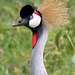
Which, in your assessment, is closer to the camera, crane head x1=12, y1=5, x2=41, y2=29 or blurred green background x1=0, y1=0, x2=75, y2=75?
crane head x1=12, y1=5, x2=41, y2=29

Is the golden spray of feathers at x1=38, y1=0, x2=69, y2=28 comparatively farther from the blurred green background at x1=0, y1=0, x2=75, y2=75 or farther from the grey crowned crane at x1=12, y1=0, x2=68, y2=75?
the blurred green background at x1=0, y1=0, x2=75, y2=75

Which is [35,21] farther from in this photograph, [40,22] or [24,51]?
[24,51]

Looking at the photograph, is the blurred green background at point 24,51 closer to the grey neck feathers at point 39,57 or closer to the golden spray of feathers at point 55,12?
the golden spray of feathers at point 55,12

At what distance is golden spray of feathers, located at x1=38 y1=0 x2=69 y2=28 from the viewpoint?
3303mm

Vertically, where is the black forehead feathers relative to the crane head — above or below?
above

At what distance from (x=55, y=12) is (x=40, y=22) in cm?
19

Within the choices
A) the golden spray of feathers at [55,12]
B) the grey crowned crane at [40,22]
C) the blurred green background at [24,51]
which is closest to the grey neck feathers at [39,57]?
the grey crowned crane at [40,22]

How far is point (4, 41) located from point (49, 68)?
81 cm

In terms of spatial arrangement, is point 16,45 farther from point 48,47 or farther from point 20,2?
point 20,2

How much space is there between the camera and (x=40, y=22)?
10.6 ft

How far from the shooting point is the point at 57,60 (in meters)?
4.55

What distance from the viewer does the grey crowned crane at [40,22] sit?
3.19m

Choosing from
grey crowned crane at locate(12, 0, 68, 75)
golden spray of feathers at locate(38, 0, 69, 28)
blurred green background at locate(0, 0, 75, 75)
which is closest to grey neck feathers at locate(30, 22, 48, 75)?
grey crowned crane at locate(12, 0, 68, 75)

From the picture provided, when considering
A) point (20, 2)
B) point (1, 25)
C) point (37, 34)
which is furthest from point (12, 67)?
point (37, 34)
